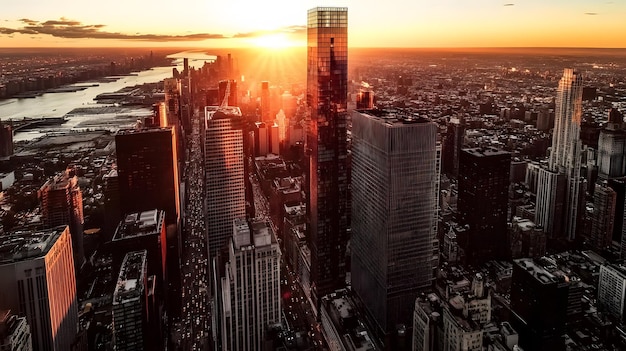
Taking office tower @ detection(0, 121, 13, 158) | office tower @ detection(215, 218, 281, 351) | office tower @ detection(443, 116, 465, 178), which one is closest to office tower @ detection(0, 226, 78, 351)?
office tower @ detection(215, 218, 281, 351)

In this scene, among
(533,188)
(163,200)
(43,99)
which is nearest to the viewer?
(43,99)

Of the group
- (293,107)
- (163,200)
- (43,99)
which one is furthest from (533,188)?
(43,99)

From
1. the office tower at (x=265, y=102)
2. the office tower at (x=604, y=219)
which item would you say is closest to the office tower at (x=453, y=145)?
the office tower at (x=604, y=219)

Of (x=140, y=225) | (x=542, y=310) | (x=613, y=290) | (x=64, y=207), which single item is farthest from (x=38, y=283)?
(x=613, y=290)

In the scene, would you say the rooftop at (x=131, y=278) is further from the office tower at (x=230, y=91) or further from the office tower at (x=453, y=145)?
the office tower at (x=453, y=145)

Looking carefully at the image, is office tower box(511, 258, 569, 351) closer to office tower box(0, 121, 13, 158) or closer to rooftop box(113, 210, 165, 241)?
rooftop box(113, 210, 165, 241)

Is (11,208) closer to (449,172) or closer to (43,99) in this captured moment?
(43,99)

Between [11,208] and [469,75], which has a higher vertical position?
[469,75]
